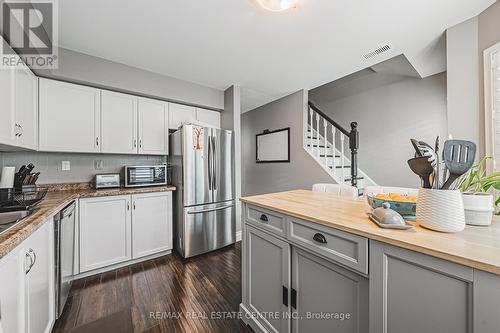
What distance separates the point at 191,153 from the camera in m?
2.63

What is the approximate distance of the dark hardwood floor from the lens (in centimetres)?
155

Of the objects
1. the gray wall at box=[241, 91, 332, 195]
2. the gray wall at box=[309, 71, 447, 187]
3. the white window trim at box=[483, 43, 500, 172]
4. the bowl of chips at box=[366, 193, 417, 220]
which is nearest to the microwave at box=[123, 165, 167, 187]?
the gray wall at box=[241, 91, 332, 195]

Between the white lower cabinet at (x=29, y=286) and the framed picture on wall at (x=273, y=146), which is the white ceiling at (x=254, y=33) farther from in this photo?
the white lower cabinet at (x=29, y=286)

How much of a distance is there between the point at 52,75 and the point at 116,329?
2.54 metres

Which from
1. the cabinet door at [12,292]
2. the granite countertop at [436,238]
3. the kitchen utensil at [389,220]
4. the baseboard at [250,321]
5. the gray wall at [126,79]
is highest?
the gray wall at [126,79]

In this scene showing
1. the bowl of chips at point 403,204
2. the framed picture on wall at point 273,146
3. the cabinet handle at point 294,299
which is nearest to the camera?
the bowl of chips at point 403,204

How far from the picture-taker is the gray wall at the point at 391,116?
3113 mm

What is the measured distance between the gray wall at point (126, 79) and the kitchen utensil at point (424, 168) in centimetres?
292

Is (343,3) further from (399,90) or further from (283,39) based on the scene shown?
(399,90)

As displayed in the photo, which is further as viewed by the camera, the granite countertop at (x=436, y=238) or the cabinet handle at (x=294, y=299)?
the cabinet handle at (x=294, y=299)

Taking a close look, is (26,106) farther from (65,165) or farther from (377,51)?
(377,51)

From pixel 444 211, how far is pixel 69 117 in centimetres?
328

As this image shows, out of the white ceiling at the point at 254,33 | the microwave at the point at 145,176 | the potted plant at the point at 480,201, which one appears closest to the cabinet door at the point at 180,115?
the white ceiling at the point at 254,33

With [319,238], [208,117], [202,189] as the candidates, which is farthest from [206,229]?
[319,238]
